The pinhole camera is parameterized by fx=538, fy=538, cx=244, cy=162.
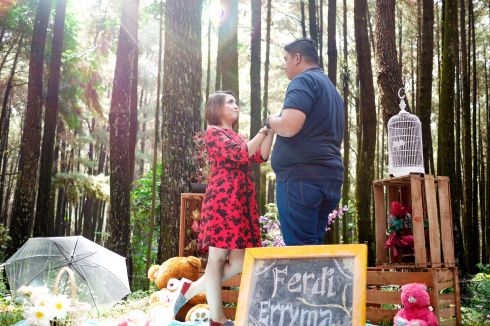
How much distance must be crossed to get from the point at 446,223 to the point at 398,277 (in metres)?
0.69

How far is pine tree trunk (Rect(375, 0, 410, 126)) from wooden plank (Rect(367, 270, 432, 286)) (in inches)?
140

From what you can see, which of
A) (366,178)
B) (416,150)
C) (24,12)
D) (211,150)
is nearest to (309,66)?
(211,150)

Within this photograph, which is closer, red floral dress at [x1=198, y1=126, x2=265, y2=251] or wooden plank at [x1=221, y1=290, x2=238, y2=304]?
red floral dress at [x1=198, y1=126, x2=265, y2=251]

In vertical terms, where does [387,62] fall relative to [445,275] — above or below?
above

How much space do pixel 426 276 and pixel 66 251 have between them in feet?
10.5

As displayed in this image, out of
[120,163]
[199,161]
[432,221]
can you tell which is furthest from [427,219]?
[120,163]

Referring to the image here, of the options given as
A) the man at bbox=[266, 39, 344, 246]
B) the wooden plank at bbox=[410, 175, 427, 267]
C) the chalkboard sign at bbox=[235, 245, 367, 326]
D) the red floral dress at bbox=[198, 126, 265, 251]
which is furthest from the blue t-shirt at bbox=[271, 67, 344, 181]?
the wooden plank at bbox=[410, 175, 427, 267]

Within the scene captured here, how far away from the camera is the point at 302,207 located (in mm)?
3227

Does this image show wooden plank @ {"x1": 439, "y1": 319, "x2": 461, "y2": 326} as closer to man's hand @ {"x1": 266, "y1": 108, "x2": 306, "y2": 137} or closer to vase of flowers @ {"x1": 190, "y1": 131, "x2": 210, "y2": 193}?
man's hand @ {"x1": 266, "y1": 108, "x2": 306, "y2": 137}

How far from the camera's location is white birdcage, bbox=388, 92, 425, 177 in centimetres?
539

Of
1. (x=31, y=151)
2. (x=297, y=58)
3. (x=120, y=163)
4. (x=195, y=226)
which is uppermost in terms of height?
(x=31, y=151)

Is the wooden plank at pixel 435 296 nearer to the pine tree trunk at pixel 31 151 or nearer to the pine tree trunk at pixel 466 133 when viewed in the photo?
the pine tree trunk at pixel 466 133

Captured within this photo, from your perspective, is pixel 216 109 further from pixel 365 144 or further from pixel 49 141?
pixel 49 141

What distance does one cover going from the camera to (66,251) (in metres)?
5.04
